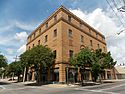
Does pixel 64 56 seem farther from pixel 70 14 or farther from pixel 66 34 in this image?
pixel 70 14

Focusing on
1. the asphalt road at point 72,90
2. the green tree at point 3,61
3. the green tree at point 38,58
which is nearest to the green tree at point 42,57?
the green tree at point 38,58

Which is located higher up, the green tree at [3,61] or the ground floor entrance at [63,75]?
the green tree at [3,61]

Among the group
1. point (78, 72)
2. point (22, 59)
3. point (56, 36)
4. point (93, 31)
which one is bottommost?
point (78, 72)

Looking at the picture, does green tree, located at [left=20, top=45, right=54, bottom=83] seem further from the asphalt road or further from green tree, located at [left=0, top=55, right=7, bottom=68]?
the asphalt road

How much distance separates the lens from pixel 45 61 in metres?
32.6

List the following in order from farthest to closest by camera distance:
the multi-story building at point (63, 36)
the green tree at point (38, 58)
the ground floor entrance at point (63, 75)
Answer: the multi-story building at point (63, 36) < the ground floor entrance at point (63, 75) < the green tree at point (38, 58)

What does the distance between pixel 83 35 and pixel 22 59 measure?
1610 cm

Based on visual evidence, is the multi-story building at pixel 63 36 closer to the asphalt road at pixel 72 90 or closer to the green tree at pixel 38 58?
the green tree at pixel 38 58

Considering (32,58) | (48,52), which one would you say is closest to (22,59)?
(32,58)

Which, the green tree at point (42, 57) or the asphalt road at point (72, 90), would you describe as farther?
the green tree at point (42, 57)

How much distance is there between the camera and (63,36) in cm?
3459

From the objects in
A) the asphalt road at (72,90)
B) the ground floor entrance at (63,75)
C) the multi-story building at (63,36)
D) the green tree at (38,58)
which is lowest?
the asphalt road at (72,90)

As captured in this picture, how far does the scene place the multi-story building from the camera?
33719 mm

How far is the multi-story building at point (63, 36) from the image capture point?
3372cm
